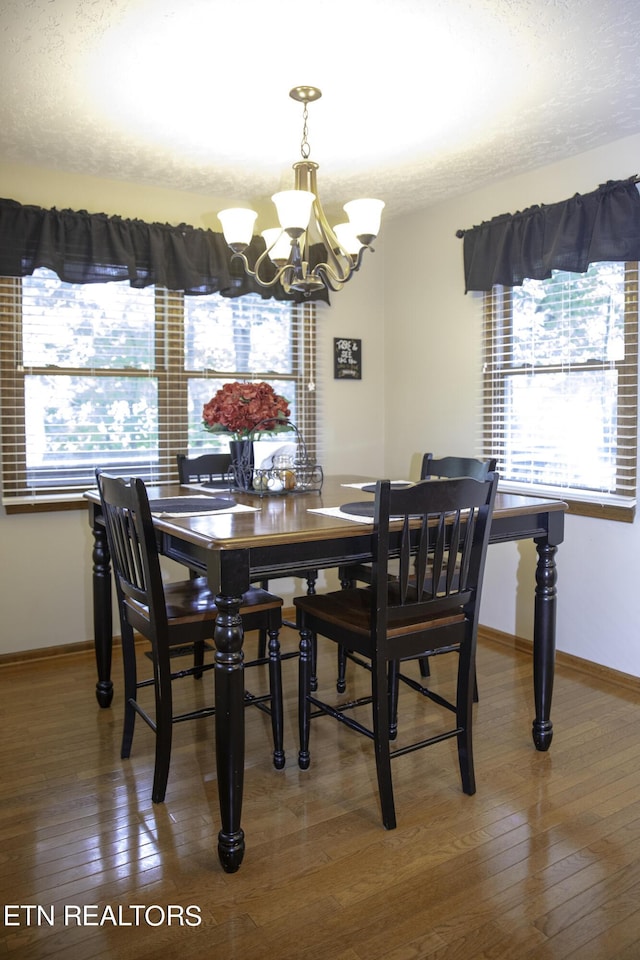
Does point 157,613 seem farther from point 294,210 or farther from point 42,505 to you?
point 42,505

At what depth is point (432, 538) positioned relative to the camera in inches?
84.0

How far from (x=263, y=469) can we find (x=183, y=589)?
1.77ft

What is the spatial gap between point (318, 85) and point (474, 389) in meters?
1.82

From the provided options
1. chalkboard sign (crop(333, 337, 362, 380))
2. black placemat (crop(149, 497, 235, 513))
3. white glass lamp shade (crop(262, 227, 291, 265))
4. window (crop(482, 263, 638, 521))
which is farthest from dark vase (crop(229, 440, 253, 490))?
chalkboard sign (crop(333, 337, 362, 380))

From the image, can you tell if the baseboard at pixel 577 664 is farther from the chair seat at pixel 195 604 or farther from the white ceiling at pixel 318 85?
the white ceiling at pixel 318 85

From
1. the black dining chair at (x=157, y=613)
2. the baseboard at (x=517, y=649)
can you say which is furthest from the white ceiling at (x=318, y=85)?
the baseboard at (x=517, y=649)

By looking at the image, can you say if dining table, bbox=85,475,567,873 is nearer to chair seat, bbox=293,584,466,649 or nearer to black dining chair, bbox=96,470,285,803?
black dining chair, bbox=96,470,285,803

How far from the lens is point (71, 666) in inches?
132

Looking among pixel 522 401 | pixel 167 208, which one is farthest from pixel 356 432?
pixel 167 208

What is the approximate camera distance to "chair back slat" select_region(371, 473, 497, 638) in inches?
73.7

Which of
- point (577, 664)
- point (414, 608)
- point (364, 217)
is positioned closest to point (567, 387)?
point (577, 664)

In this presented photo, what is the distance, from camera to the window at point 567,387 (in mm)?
3064

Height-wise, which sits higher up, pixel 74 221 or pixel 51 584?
pixel 74 221

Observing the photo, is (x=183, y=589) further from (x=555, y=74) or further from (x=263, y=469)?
(x=555, y=74)
